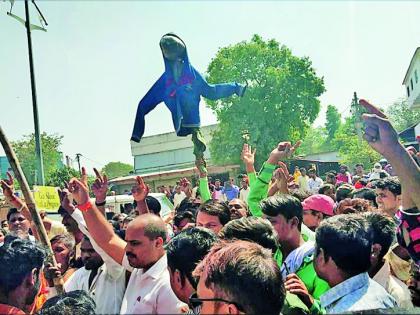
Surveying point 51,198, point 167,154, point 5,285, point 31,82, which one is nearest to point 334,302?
point 5,285

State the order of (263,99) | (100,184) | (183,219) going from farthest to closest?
(263,99) < (183,219) < (100,184)

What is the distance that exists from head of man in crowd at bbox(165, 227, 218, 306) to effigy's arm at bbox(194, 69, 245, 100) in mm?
3024

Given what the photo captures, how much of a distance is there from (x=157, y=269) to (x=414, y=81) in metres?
38.8

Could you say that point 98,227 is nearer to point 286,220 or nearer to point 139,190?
point 139,190

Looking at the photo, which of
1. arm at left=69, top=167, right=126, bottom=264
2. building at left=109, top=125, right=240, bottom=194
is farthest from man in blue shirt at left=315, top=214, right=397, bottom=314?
building at left=109, top=125, right=240, bottom=194

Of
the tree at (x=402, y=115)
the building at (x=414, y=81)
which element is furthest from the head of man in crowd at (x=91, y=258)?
the tree at (x=402, y=115)

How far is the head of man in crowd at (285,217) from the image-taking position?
324cm

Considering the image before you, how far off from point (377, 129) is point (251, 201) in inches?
87.2

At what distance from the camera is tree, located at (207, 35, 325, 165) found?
27.7m

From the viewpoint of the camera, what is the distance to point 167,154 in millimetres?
39906

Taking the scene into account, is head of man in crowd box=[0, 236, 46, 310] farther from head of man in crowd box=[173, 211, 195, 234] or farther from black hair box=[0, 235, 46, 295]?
head of man in crowd box=[173, 211, 195, 234]

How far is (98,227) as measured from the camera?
291 centimetres

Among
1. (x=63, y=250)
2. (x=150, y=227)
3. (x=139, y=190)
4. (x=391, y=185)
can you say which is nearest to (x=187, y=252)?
(x=150, y=227)

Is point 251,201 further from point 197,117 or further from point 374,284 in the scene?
point 374,284
